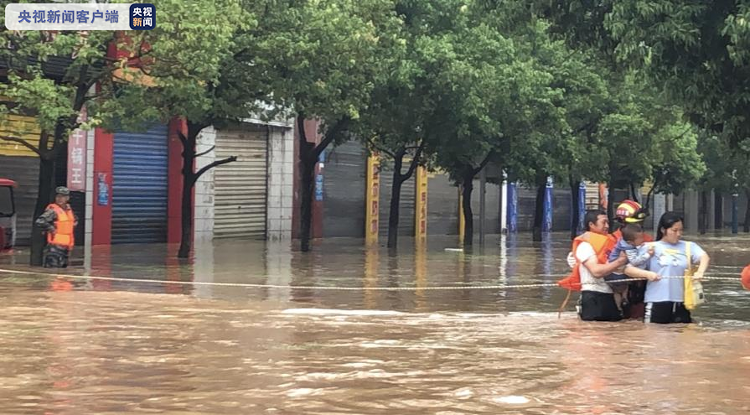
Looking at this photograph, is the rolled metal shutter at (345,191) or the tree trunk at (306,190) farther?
the rolled metal shutter at (345,191)

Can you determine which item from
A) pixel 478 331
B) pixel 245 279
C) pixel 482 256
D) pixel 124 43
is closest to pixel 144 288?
pixel 245 279

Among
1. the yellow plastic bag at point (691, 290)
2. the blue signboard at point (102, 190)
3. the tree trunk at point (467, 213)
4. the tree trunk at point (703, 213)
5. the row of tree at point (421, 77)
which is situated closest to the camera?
the yellow plastic bag at point (691, 290)

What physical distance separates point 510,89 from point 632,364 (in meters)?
21.6

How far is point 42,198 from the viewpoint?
20.1 m

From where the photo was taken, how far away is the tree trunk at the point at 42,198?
65.8 feet

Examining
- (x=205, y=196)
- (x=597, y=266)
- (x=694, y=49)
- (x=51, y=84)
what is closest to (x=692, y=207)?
(x=205, y=196)

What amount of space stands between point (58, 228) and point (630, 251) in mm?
12327

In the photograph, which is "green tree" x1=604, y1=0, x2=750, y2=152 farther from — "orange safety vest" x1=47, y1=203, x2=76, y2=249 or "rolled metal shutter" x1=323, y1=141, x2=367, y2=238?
"rolled metal shutter" x1=323, y1=141, x2=367, y2=238

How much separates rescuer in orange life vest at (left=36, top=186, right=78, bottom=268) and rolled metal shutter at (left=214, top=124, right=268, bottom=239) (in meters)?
14.7

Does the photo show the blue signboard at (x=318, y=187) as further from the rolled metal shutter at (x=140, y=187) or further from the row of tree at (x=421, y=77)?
the rolled metal shutter at (x=140, y=187)

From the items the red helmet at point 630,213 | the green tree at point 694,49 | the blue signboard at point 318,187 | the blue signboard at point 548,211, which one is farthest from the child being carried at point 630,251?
the blue signboard at point 548,211

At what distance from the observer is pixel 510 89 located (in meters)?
29.4

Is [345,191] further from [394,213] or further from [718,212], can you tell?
[718,212]

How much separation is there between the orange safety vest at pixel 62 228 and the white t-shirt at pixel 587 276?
11648 mm
